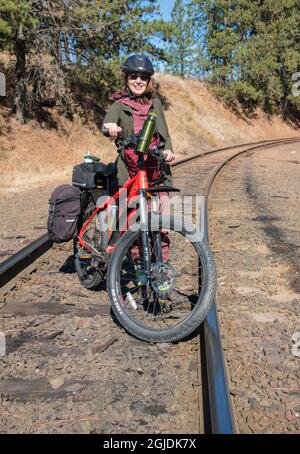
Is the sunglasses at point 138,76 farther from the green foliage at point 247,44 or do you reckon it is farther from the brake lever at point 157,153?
the green foliage at point 247,44

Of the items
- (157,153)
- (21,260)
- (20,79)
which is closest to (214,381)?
(157,153)

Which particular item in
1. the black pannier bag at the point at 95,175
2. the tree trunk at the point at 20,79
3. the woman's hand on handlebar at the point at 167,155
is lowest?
the black pannier bag at the point at 95,175

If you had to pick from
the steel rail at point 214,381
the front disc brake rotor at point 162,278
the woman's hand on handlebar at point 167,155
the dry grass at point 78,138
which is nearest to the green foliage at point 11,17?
the dry grass at point 78,138

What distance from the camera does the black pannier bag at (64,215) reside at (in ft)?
15.0

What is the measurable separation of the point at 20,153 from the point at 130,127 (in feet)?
53.0

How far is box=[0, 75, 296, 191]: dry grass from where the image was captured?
18203 mm

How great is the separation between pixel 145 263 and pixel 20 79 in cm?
1893

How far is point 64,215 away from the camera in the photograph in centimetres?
460

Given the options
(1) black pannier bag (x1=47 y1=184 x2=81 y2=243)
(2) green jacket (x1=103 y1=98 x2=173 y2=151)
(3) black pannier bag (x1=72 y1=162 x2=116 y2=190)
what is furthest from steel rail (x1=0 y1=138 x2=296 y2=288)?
(2) green jacket (x1=103 y1=98 x2=173 y2=151)

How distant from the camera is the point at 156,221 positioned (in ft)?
11.8

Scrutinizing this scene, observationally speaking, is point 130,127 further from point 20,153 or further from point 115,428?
point 20,153

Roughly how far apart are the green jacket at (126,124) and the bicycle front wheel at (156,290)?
Answer: 0.67 m

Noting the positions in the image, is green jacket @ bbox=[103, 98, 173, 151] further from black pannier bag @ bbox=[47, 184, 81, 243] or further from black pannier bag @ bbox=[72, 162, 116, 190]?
black pannier bag @ bbox=[47, 184, 81, 243]

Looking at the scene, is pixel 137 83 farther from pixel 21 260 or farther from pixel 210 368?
pixel 21 260
